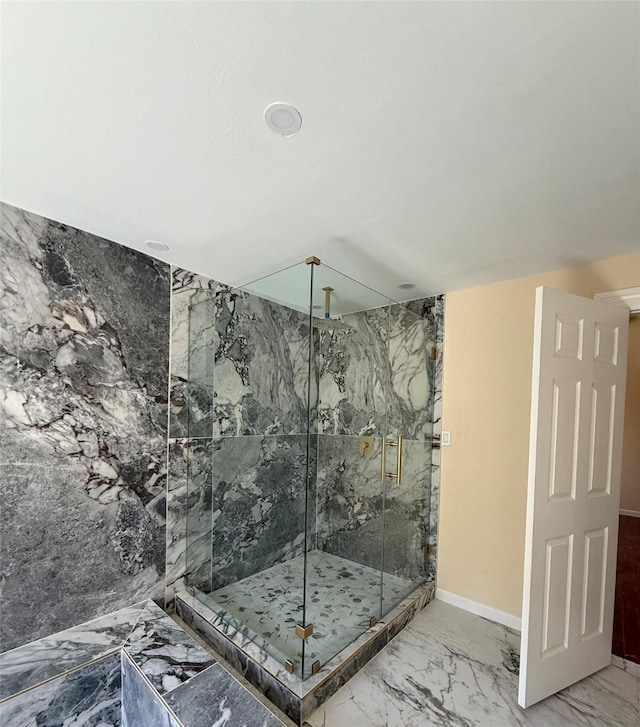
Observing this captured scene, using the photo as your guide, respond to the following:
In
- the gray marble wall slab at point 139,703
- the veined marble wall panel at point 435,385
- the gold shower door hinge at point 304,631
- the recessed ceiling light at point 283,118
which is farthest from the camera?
the veined marble wall panel at point 435,385

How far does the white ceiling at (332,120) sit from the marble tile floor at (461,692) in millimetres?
2290

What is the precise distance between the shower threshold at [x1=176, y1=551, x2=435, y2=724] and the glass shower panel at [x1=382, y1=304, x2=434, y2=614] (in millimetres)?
145

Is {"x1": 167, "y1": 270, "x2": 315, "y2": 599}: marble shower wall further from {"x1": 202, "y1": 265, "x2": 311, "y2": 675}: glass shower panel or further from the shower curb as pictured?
the shower curb

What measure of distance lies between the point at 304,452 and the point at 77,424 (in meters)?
1.34

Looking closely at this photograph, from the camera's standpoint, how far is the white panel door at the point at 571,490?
161 centimetres

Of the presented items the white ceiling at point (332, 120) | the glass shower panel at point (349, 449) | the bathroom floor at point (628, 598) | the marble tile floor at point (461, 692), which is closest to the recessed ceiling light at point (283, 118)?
the white ceiling at point (332, 120)

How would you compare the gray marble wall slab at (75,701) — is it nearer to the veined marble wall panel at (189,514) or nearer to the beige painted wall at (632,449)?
the veined marble wall panel at (189,514)

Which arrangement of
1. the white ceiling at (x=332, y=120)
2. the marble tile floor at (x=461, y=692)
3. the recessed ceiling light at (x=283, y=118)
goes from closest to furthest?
1. the white ceiling at (x=332, y=120)
2. the recessed ceiling light at (x=283, y=118)
3. the marble tile floor at (x=461, y=692)

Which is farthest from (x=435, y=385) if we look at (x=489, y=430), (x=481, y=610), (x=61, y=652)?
(x=61, y=652)

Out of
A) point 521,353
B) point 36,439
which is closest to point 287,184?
point 36,439

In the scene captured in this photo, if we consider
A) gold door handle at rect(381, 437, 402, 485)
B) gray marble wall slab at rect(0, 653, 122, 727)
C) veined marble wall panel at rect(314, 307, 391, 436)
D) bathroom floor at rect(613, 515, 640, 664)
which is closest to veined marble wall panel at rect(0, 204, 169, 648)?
gray marble wall slab at rect(0, 653, 122, 727)

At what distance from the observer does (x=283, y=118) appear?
107 centimetres

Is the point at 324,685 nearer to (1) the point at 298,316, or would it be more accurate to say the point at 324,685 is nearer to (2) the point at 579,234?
(1) the point at 298,316

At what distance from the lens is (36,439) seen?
1.65m
